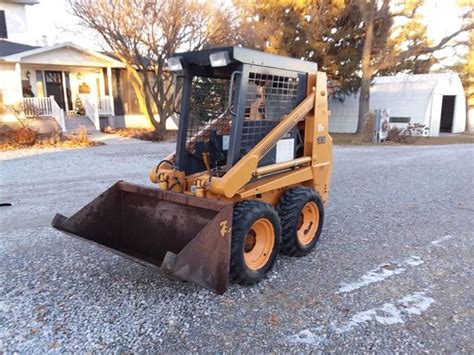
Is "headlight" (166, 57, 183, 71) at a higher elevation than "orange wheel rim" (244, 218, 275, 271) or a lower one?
higher

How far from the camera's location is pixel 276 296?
3.46 m

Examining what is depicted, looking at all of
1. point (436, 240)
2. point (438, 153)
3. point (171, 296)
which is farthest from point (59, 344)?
point (438, 153)

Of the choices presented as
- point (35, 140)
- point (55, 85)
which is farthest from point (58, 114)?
point (55, 85)

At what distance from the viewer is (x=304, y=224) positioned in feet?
14.8

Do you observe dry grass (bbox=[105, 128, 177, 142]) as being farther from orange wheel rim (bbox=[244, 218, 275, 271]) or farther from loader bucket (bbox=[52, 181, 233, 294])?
orange wheel rim (bbox=[244, 218, 275, 271])

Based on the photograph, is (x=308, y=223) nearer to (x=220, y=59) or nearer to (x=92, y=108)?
(x=220, y=59)

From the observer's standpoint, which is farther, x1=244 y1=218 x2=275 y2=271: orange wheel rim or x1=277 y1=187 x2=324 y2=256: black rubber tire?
x1=277 y1=187 x2=324 y2=256: black rubber tire

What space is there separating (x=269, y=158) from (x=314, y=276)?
1299 millimetres

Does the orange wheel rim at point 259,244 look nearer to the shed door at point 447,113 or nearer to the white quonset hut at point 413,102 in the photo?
the white quonset hut at point 413,102

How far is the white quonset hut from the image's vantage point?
23031 mm

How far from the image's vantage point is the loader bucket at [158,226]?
3.04 metres

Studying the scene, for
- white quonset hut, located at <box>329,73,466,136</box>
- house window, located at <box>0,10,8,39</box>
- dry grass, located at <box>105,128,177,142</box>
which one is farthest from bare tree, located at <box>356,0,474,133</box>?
house window, located at <box>0,10,8,39</box>

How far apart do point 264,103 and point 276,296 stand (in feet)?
6.34

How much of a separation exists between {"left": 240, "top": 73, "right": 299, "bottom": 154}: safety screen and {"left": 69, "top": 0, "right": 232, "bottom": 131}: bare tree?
1137 centimetres
